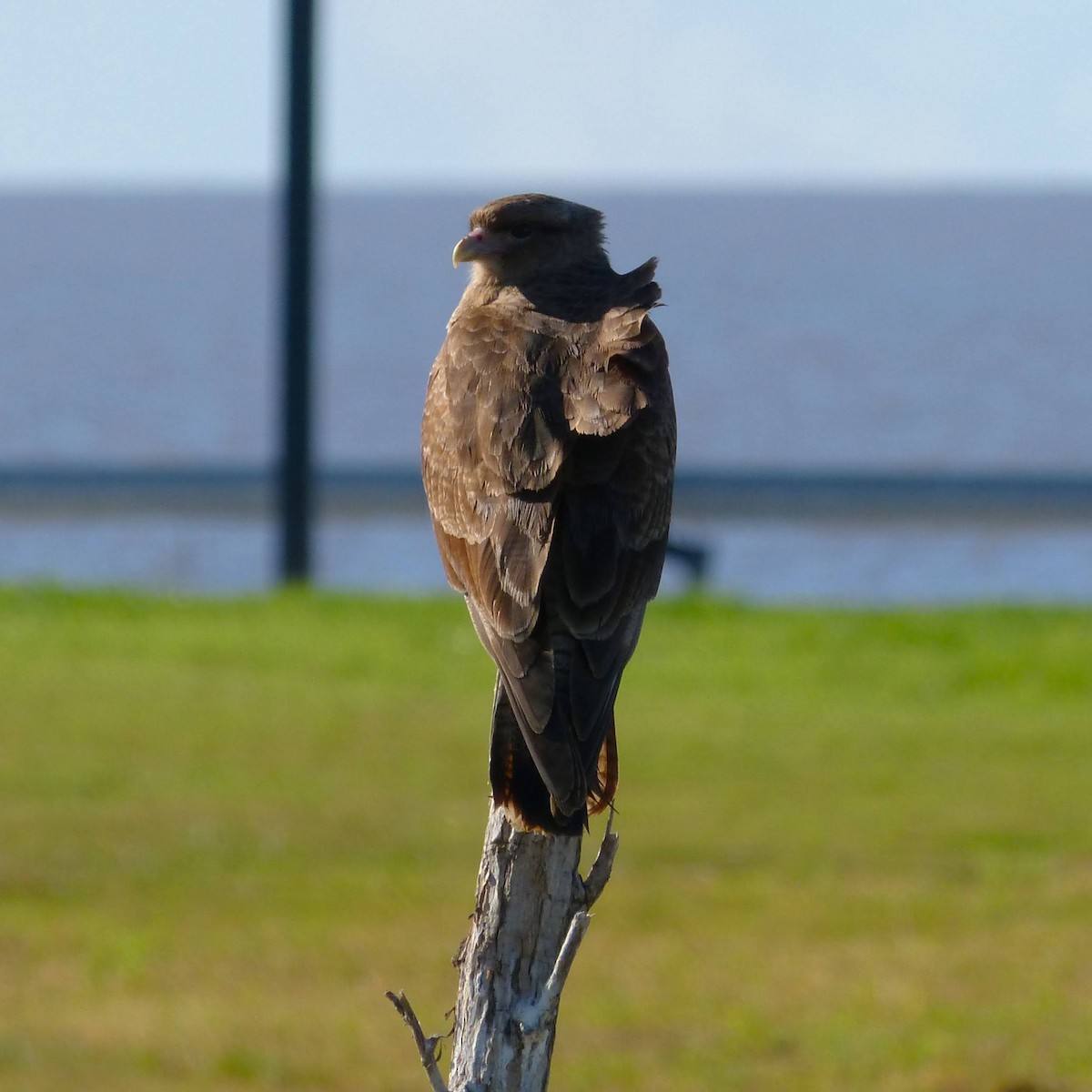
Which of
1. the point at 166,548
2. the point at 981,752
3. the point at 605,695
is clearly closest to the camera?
the point at 605,695

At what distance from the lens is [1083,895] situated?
Result: 9.03m

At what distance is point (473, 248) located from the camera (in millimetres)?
5320

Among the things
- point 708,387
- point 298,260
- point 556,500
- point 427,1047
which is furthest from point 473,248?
point 708,387

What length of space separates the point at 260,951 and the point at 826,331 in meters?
34.1

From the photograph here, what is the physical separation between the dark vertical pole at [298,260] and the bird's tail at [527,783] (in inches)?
410

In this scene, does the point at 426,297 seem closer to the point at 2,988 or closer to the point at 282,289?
the point at 282,289

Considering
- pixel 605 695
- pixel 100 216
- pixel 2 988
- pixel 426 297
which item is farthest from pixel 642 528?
pixel 100 216

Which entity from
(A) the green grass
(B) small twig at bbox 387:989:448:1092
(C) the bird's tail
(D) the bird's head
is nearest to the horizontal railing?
(A) the green grass

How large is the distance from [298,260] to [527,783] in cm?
1070

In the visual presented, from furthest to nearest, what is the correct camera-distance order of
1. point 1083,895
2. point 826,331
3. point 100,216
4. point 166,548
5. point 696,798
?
1. point 100,216
2. point 826,331
3. point 166,548
4. point 696,798
5. point 1083,895

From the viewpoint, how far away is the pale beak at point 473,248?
5.30 metres

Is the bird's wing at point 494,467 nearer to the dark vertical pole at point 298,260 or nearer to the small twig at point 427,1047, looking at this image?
the small twig at point 427,1047

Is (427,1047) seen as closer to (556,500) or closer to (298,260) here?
(556,500)

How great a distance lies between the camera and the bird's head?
533cm
